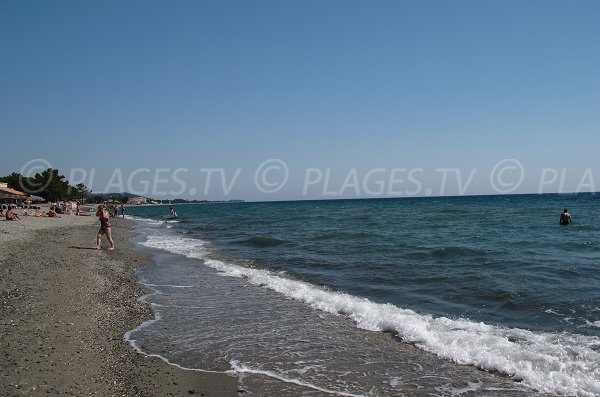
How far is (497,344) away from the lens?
286 inches

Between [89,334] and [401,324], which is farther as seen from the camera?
[401,324]

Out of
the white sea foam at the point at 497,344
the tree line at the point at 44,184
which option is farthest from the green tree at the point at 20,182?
the white sea foam at the point at 497,344

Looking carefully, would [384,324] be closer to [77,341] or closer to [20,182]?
[77,341]

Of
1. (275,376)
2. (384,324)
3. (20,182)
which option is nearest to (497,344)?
(384,324)

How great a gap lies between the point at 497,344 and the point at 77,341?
656 centimetres

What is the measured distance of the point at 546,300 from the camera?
34.8 feet

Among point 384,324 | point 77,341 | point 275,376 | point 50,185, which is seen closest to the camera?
point 275,376

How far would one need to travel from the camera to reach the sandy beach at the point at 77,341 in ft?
17.2

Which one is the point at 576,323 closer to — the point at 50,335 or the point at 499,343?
the point at 499,343

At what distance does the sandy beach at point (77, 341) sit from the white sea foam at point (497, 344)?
3570 millimetres

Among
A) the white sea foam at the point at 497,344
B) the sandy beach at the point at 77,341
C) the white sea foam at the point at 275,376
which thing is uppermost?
the white sea foam at the point at 497,344

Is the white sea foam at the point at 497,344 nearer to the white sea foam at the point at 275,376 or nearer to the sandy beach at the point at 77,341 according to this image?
the white sea foam at the point at 275,376

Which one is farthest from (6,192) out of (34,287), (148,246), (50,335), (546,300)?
(546,300)

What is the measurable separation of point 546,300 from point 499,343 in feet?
13.8
